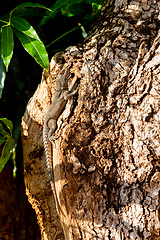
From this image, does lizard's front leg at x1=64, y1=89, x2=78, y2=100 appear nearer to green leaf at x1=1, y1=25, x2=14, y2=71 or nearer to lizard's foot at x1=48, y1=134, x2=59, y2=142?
lizard's foot at x1=48, y1=134, x2=59, y2=142

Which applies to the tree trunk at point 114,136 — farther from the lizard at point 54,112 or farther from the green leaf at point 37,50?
the green leaf at point 37,50

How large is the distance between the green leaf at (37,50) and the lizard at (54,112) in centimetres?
15

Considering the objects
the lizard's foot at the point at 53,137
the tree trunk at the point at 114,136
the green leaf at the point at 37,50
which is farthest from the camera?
the green leaf at the point at 37,50

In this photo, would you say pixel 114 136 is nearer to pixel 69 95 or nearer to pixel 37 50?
pixel 69 95

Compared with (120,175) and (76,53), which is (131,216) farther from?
(76,53)

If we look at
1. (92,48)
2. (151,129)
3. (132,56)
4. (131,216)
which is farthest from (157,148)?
(92,48)

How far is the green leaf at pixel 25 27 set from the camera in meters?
1.75

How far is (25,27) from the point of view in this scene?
5.85 feet

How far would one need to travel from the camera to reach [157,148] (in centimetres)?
133

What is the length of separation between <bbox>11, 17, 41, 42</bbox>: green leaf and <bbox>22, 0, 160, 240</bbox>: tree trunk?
0.29 metres

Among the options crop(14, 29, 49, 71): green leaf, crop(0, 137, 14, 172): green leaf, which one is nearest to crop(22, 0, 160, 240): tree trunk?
crop(14, 29, 49, 71): green leaf

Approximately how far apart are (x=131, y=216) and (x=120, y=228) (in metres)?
0.09

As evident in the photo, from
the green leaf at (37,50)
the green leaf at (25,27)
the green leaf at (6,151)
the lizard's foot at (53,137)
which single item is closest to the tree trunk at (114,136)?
the lizard's foot at (53,137)

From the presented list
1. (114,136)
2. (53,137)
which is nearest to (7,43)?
(53,137)
